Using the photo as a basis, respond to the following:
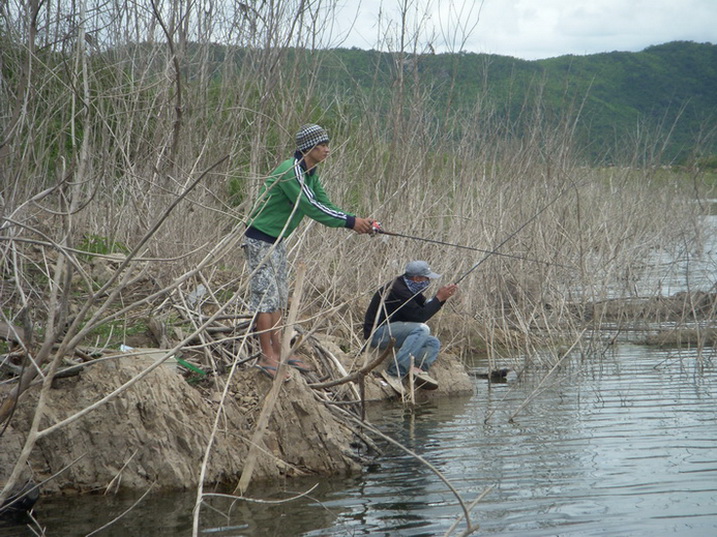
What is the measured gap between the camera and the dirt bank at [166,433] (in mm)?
5070

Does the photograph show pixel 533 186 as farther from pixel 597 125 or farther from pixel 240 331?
pixel 597 125

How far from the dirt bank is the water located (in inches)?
6.2

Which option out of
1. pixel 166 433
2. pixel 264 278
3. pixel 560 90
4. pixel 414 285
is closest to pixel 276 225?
pixel 264 278

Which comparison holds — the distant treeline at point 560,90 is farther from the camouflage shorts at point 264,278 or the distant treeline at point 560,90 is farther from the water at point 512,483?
the water at point 512,483

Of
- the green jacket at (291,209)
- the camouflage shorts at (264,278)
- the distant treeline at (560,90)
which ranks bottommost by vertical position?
the camouflage shorts at (264,278)

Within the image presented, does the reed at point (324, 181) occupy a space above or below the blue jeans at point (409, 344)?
above

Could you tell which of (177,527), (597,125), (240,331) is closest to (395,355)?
(240,331)

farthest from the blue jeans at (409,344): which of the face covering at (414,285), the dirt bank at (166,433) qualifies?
the dirt bank at (166,433)

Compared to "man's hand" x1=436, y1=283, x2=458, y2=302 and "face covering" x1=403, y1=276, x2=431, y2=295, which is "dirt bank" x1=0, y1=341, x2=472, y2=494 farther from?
"face covering" x1=403, y1=276, x2=431, y2=295

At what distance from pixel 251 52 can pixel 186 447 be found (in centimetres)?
455

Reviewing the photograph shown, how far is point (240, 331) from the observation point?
251 inches

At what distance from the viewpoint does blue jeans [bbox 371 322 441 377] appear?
8250 millimetres

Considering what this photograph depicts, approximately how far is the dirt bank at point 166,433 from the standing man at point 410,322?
87.0 inches

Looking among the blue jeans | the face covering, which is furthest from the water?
the face covering
